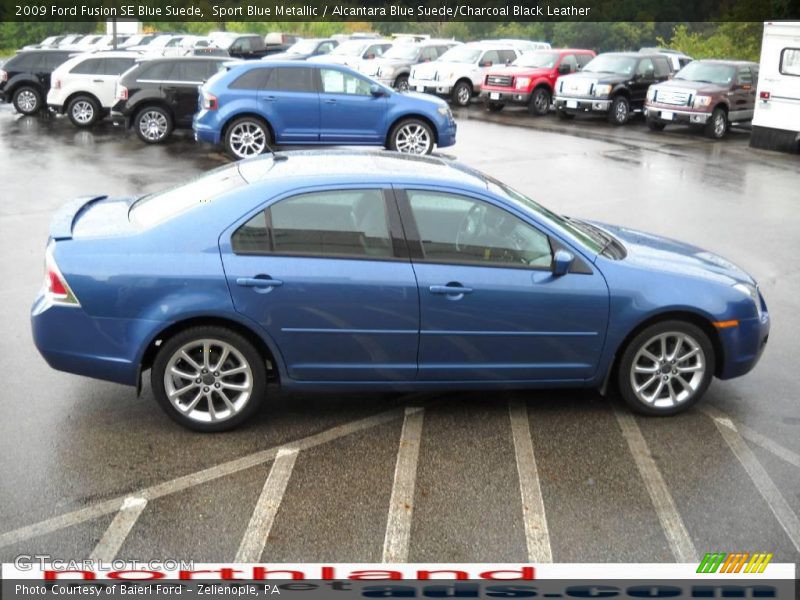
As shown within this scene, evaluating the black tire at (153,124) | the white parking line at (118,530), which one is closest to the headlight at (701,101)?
the black tire at (153,124)

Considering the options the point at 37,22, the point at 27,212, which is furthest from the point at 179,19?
the point at 27,212

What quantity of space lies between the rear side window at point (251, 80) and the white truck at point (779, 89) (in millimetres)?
9374

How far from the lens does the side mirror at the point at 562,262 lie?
5926 millimetres

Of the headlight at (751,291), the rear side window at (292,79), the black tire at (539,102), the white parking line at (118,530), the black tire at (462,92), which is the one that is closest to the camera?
the white parking line at (118,530)

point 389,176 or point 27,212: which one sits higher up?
point 389,176

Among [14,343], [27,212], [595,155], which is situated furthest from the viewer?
[595,155]

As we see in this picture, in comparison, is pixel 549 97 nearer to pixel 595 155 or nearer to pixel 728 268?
pixel 595 155

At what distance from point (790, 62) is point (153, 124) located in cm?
1181

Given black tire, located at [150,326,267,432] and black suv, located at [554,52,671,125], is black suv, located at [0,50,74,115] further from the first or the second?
black tire, located at [150,326,267,432]

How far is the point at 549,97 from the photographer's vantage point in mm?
25672

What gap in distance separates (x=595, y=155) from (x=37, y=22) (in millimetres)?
45113

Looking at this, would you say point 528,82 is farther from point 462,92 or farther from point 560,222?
point 560,222

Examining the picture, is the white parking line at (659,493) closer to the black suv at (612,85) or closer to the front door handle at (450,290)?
the front door handle at (450,290)

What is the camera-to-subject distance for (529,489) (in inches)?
211
